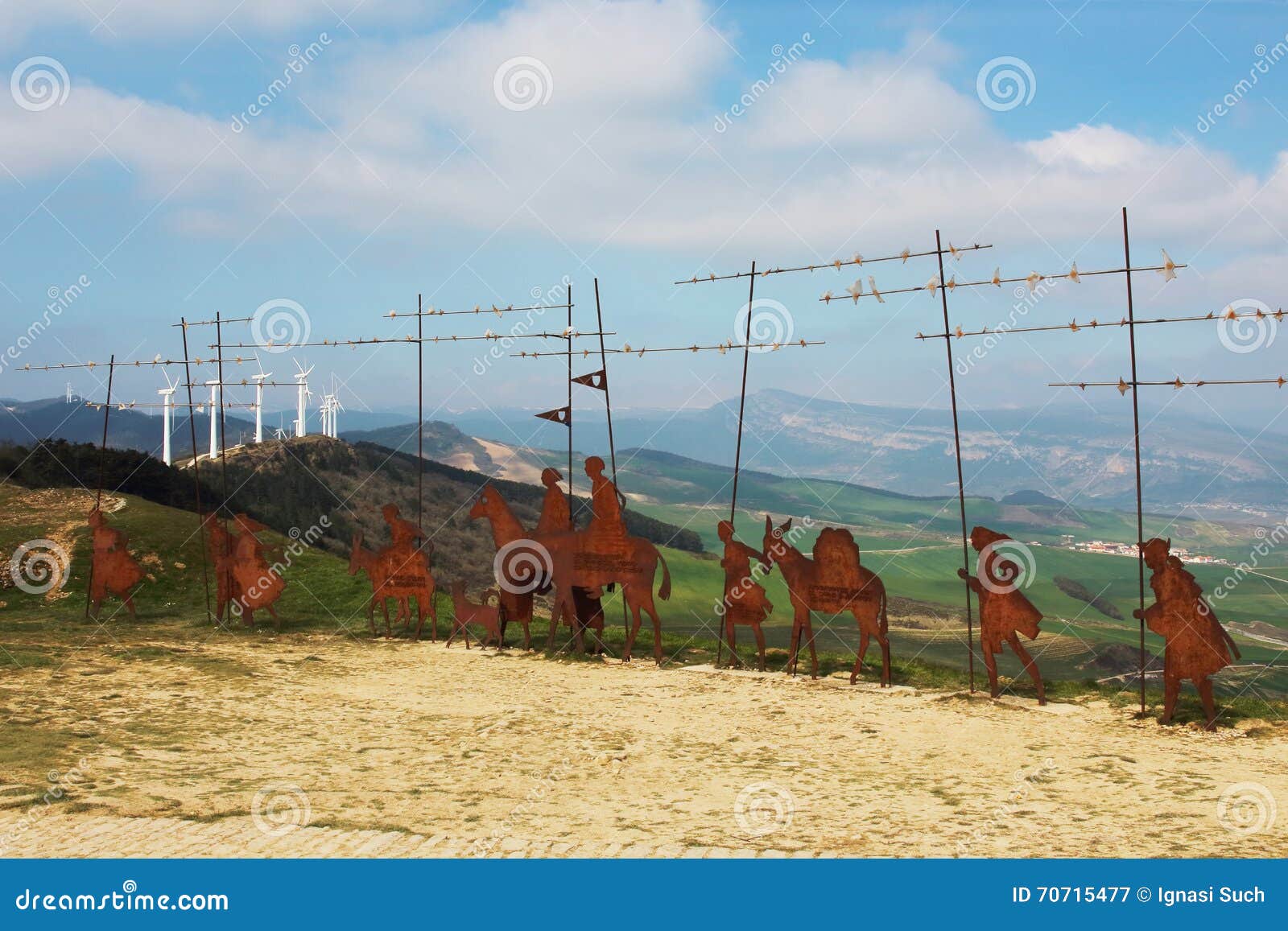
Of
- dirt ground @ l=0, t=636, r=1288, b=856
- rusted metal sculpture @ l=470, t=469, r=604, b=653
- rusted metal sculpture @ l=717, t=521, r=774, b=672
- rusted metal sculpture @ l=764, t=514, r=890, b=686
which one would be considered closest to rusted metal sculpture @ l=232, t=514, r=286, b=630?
dirt ground @ l=0, t=636, r=1288, b=856

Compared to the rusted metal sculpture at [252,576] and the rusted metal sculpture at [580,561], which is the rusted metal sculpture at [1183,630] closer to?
the rusted metal sculpture at [580,561]

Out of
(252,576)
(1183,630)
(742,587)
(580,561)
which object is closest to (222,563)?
(252,576)

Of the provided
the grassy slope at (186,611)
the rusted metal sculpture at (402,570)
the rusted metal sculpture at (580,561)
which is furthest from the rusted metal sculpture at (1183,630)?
the rusted metal sculpture at (402,570)

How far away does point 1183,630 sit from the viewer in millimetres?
11250

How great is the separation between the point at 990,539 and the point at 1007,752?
2.97 metres

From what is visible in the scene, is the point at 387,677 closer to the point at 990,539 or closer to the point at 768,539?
the point at 768,539

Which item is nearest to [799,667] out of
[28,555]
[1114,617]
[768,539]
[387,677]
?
[768,539]

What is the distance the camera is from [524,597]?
16188 mm

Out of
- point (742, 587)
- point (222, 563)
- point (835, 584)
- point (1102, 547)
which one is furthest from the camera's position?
point (1102, 547)

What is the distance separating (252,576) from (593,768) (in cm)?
980

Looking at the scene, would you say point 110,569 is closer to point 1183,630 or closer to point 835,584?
point 835,584

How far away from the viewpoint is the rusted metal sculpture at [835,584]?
1339 cm

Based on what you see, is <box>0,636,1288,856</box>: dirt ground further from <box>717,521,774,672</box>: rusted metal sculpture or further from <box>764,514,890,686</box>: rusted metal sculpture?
<box>717,521,774,672</box>: rusted metal sculpture

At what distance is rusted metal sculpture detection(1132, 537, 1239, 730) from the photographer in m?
11.1
